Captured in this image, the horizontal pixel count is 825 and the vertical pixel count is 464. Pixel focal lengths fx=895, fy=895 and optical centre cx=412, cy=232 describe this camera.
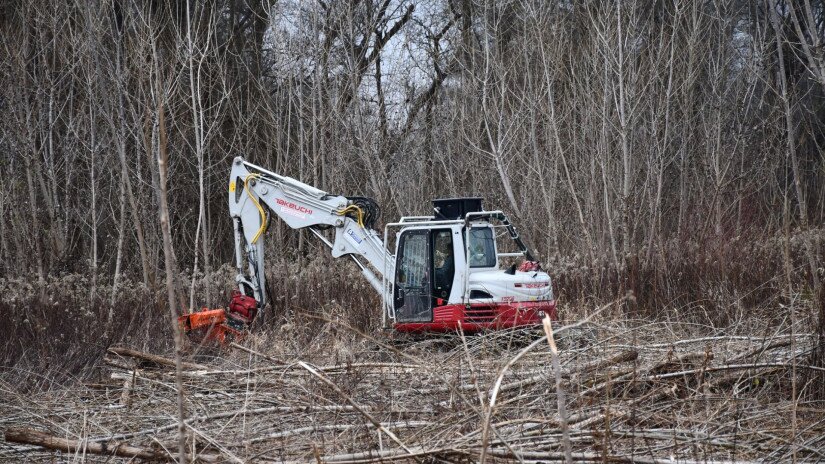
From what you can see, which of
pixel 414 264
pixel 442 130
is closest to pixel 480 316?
pixel 414 264

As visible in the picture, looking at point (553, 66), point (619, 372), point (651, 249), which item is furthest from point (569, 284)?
point (619, 372)

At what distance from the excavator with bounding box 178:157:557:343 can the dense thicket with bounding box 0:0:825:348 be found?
2.25 m

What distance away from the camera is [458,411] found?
5.38 m

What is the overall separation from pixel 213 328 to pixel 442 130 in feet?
40.4

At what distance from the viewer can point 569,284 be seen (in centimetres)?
1383

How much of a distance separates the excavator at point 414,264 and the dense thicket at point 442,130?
2.25 metres

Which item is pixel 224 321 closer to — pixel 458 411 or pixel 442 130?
pixel 458 411

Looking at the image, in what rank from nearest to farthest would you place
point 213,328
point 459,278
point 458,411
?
point 458,411 → point 459,278 → point 213,328

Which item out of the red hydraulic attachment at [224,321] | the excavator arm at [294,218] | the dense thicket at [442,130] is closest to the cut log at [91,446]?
the red hydraulic attachment at [224,321]

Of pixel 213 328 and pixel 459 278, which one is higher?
pixel 459 278

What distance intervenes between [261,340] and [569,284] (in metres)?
5.22

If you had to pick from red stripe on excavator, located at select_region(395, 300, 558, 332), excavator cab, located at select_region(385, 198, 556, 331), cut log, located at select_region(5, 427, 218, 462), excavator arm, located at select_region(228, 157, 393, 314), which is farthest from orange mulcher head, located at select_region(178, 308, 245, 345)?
cut log, located at select_region(5, 427, 218, 462)

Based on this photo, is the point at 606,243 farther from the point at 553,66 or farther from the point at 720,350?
the point at 720,350

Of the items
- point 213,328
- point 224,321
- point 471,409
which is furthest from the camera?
point 224,321
